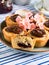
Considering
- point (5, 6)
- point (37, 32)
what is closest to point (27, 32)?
point (37, 32)

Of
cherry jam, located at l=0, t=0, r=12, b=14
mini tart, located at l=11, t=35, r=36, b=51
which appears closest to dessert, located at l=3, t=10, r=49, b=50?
mini tart, located at l=11, t=35, r=36, b=51

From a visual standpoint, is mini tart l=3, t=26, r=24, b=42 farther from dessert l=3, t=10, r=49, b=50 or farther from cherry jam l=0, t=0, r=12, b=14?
cherry jam l=0, t=0, r=12, b=14

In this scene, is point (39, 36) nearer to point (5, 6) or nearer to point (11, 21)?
point (11, 21)

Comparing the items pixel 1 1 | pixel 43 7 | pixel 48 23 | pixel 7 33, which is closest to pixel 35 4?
pixel 43 7

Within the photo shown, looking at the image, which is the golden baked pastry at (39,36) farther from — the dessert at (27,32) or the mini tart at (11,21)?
Answer: the mini tart at (11,21)

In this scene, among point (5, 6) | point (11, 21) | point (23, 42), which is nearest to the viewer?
point (23, 42)
